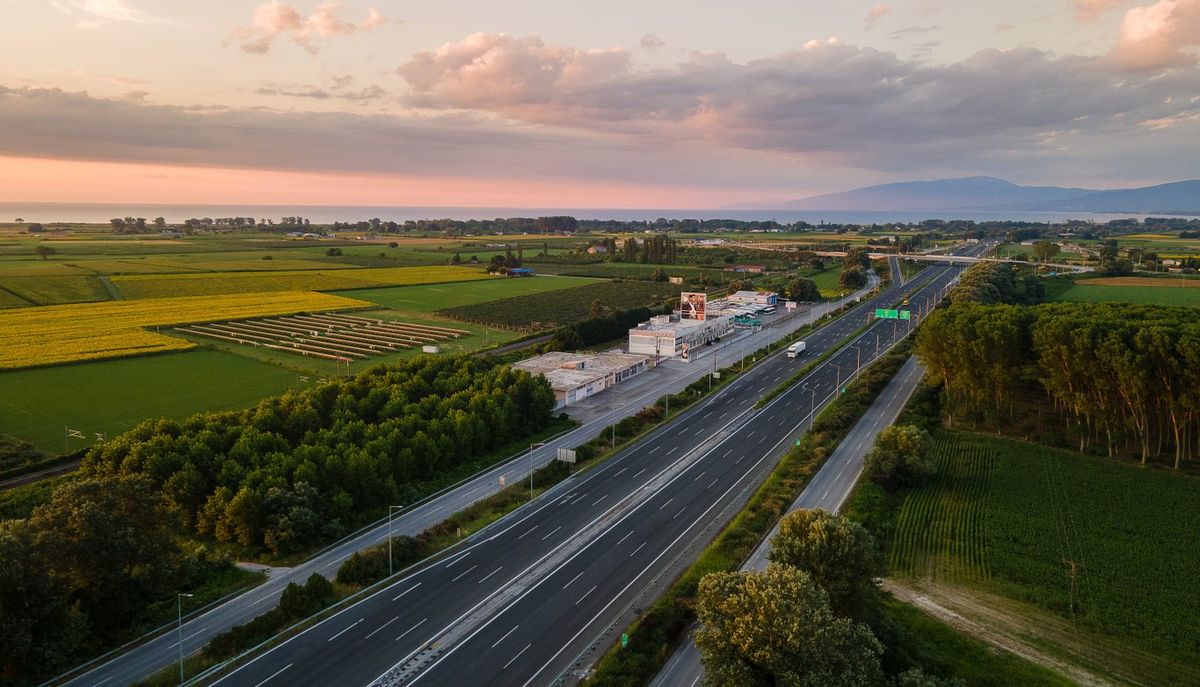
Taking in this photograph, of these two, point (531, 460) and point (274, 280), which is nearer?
point (531, 460)

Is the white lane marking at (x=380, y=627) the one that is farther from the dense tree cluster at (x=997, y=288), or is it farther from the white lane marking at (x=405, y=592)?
the dense tree cluster at (x=997, y=288)

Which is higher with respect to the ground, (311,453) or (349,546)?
(311,453)

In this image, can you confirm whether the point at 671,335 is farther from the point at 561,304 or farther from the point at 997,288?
the point at 997,288

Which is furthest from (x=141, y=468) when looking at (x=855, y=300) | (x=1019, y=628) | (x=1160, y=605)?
(x=855, y=300)

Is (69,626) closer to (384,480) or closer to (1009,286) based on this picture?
(384,480)

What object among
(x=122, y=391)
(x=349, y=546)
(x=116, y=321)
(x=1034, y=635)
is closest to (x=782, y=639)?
(x=1034, y=635)

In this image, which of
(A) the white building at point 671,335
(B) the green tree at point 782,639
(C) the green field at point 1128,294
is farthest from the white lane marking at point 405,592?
(C) the green field at point 1128,294
